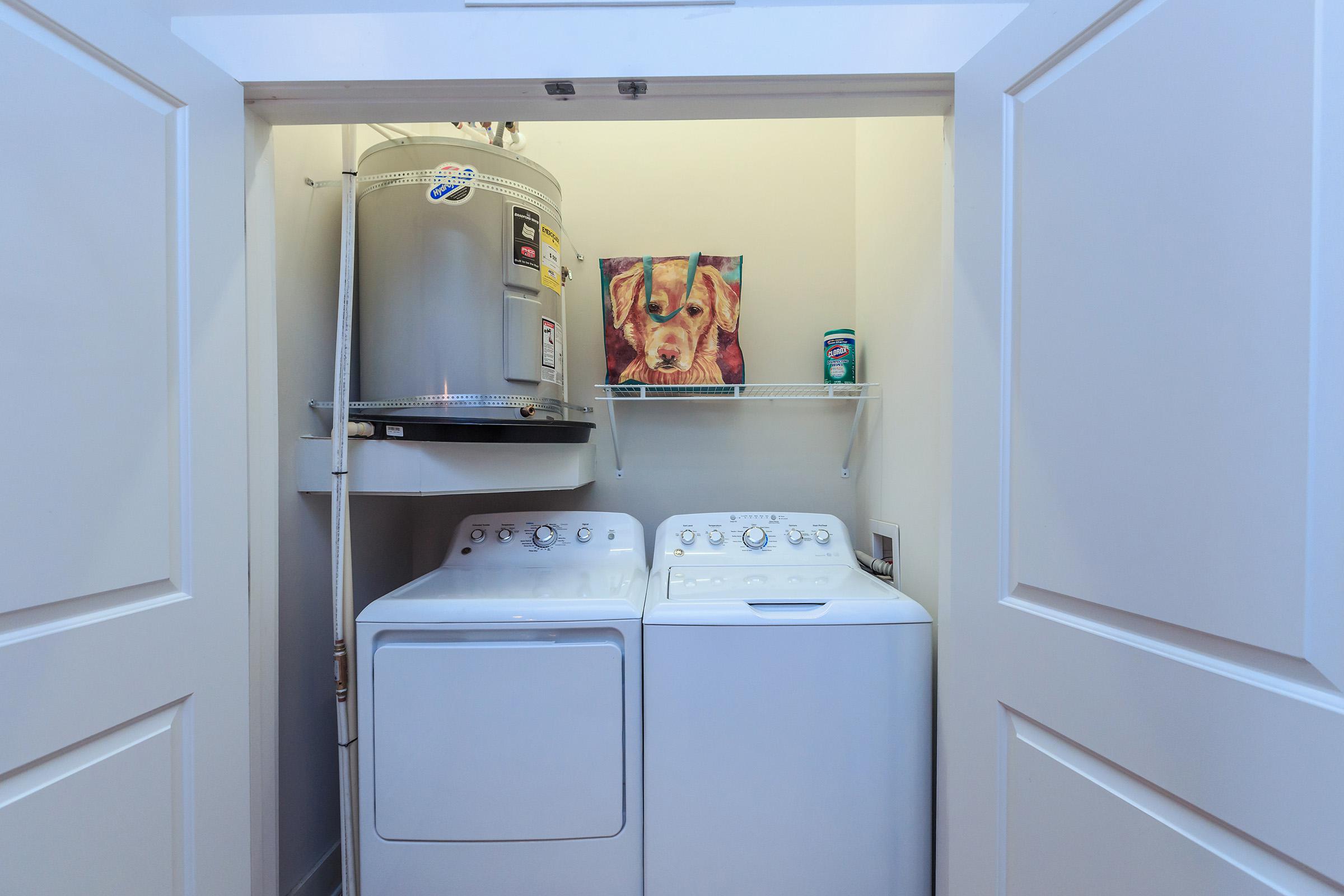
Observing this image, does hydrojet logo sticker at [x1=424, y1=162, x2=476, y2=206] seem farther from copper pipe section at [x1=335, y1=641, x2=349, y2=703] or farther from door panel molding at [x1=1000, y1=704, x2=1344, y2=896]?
door panel molding at [x1=1000, y1=704, x2=1344, y2=896]

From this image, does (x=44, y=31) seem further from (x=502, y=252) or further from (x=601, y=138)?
(x=601, y=138)

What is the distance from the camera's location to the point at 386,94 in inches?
39.9

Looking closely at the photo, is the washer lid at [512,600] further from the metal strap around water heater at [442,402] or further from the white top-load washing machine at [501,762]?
the metal strap around water heater at [442,402]

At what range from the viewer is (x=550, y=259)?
4.90ft

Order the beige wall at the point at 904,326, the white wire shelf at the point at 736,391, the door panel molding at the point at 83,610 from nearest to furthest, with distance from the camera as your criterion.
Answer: the door panel molding at the point at 83,610 → the beige wall at the point at 904,326 → the white wire shelf at the point at 736,391

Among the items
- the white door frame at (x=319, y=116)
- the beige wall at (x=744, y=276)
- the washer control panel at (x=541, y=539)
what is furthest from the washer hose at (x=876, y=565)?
the washer control panel at (x=541, y=539)

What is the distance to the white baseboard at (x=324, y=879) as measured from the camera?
4.36ft

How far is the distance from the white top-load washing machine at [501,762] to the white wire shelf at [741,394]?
0.80 m

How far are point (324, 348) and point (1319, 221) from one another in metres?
1.81

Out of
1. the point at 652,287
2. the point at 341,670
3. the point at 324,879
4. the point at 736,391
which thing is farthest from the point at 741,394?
the point at 324,879

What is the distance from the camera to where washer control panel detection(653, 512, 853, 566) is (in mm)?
1550

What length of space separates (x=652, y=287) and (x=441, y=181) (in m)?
0.68

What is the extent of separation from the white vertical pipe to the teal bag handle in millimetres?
837

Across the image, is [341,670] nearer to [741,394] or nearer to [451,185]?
[451,185]
